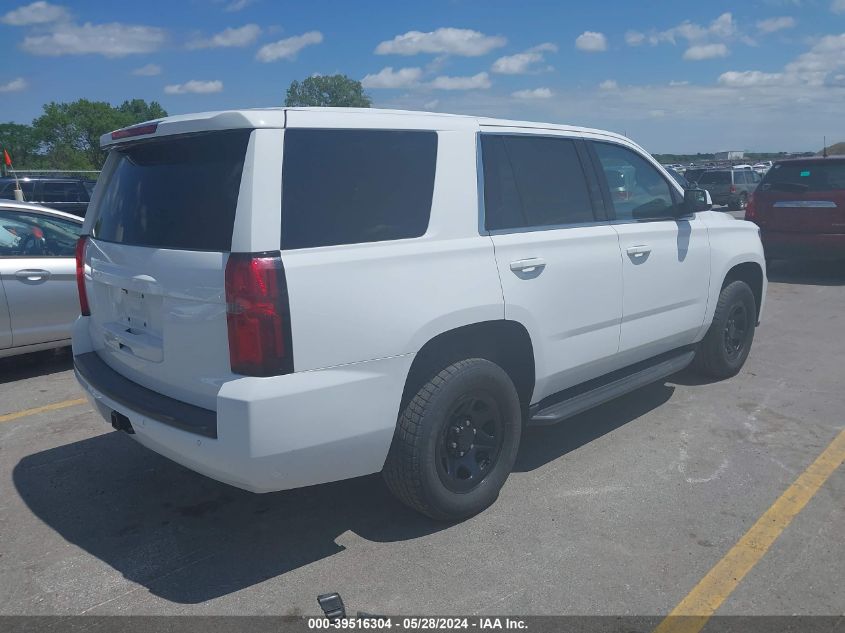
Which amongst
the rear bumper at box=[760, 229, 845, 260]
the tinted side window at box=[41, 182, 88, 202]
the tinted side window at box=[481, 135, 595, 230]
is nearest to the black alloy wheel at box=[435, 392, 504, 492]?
the tinted side window at box=[481, 135, 595, 230]

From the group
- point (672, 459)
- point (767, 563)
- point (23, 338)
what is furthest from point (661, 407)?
point (23, 338)

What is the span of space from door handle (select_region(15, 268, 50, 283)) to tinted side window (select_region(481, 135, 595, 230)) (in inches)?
166

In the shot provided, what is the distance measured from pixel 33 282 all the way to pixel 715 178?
2677 centimetres

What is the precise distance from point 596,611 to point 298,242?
1.92 m

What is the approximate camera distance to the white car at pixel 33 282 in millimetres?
5980

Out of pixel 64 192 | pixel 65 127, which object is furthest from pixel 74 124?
pixel 64 192

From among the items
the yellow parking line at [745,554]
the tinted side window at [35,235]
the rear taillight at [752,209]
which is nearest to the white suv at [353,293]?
the yellow parking line at [745,554]

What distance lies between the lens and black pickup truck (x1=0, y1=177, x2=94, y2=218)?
1761 cm

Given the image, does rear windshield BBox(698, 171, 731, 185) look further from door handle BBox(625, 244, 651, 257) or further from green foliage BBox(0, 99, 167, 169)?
green foliage BBox(0, 99, 167, 169)

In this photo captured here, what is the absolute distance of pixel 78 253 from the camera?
13.5ft

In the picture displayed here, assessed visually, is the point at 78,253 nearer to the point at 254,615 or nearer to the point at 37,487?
the point at 37,487

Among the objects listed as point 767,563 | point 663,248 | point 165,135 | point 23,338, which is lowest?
point 767,563

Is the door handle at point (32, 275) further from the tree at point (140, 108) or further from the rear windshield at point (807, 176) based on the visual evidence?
the tree at point (140, 108)

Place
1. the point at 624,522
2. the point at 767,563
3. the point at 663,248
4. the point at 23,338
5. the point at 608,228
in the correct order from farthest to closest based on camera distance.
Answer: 1. the point at 23,338
2. the point at 663,248
3. the point at 608,228
4. the point at 624,522
5. the point at 767,563
